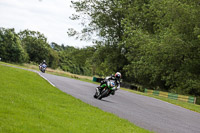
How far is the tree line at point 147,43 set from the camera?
112 feet

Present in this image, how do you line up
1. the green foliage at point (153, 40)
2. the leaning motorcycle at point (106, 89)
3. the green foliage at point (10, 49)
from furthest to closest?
the green foliage at point (10, 49) < the green foliage at point (153, 40) < the leaning motorcycle at point (106, 89)

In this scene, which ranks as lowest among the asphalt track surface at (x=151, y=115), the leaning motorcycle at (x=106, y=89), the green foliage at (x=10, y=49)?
the asphalt track surface at (x=151, y=115)

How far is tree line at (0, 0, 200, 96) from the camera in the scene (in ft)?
112

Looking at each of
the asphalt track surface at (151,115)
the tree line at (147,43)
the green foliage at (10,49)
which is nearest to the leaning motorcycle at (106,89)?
the asphalt track surface at (151,115)

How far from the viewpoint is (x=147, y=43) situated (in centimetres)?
3728

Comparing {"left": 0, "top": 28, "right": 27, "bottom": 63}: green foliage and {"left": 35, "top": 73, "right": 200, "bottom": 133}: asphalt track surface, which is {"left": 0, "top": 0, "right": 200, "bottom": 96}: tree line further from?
{"left": 35, "top": 73, "right": 200, "bottom": 133}: asphalt track surface

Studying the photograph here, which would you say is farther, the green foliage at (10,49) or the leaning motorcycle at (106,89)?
the green foliage at (10,49)

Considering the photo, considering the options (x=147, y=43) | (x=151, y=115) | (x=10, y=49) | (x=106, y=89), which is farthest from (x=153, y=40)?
(x=10, y=49)

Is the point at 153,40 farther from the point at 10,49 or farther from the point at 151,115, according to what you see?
the point at 10,49

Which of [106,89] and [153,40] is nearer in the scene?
[106,89]

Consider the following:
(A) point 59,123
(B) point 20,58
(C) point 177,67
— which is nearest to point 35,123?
(A) point 59,123

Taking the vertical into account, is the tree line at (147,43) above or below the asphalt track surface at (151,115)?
above

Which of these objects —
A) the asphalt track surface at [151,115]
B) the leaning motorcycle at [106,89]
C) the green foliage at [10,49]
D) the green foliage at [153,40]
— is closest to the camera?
the asphalt track surface at [151,115]

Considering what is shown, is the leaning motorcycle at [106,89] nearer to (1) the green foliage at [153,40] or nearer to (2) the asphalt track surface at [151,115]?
(2) the asphalt track surface at [151,115]
